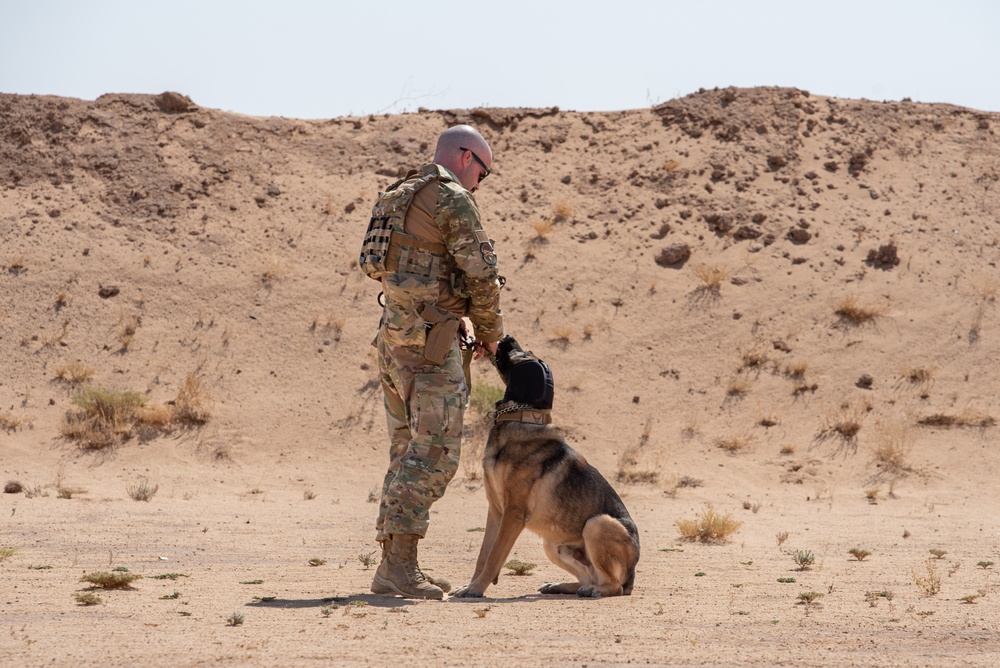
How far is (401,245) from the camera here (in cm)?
610

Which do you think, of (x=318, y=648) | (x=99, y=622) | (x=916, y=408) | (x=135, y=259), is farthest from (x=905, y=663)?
(x=135, y=259)

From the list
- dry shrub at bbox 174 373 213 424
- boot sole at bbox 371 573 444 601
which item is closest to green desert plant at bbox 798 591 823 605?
boot sole at bbox 371 573 444 601

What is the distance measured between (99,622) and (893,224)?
21596 millimetres

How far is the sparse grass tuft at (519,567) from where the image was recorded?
779 cm

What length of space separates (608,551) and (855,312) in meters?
15.3

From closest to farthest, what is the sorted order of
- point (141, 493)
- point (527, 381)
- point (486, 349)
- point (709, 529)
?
point (527, 381) → point (486, 349) → point (709, 529) → point (141, 493)

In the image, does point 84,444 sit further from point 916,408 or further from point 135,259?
point 916,408

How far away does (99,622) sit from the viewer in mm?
5078

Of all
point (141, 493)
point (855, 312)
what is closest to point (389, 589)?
point (141, 493)

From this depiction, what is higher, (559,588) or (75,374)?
(559,588)

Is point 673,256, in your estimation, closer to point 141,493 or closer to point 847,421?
point 847,421

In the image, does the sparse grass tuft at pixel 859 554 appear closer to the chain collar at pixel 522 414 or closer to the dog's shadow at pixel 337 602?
the chain collar at pixel 522 414

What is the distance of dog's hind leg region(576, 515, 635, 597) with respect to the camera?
6301 millimetres

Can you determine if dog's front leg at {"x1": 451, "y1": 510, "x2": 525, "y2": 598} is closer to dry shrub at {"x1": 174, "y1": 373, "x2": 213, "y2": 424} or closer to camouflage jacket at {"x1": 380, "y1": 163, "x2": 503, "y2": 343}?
camouflage jacket at {"x1": 380, "y1": 163, "x2": 503, "y2": 343}
